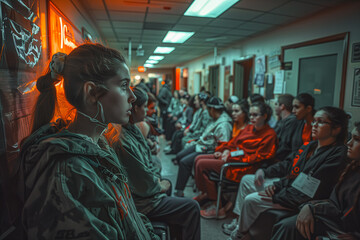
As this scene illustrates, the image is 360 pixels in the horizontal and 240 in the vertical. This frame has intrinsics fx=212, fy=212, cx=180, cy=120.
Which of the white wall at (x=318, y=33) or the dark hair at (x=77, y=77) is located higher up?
the white wall at (x=318, y=33)

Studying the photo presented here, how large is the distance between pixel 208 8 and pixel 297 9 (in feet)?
4.18

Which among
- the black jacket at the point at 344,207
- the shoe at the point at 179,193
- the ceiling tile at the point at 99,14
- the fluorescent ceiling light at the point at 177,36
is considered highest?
the fluorescent ceiling light at the point at 177,36

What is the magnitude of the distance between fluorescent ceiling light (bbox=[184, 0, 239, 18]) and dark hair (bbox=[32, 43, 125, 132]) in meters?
2.69

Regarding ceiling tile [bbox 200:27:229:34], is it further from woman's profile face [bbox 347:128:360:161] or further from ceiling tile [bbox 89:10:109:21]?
woman's profile face [bbox 347:128:360:161]

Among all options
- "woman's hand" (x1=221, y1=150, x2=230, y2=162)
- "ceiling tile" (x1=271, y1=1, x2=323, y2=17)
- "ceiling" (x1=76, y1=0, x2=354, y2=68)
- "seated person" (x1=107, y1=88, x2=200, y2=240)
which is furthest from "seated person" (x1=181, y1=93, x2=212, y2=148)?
"seated person" (x1=107, y1=88, x2=200, y2=240)

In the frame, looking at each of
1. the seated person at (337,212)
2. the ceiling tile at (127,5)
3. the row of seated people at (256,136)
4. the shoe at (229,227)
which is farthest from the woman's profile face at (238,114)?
the ceiling tile at (127,5)

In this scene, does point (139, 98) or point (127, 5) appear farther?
point (127, 5)

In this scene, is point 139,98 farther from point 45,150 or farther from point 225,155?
point 225,155

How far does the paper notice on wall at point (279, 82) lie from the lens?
13.1ft

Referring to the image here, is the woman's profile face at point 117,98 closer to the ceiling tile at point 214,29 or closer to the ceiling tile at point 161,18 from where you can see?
the ceiling tile at point 161,18

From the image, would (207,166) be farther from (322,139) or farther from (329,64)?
(329,64)

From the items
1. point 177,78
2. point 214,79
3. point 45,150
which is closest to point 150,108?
point 45,150

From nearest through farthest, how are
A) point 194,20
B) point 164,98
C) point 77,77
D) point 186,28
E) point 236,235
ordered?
point 77,77
point 236,235
point 194,20
point 186,28
point 164,98

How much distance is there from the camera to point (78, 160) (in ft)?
→ 2.09
